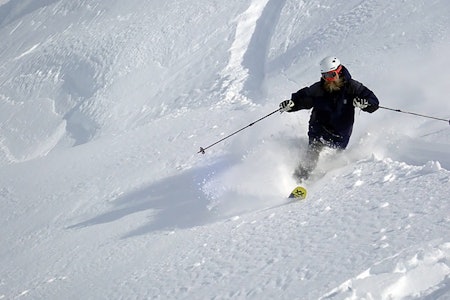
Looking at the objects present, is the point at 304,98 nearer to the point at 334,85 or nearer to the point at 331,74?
the point at 334,85

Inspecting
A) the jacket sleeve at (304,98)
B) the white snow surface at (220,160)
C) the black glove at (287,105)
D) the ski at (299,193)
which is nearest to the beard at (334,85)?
the jacket sleeve at (304,98)

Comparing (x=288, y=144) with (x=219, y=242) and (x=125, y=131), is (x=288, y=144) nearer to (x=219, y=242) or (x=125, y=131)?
(x=219, y=242)

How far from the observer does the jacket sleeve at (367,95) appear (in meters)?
5.79

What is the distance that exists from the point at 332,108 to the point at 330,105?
0.15 feet

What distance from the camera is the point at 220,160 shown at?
768cm

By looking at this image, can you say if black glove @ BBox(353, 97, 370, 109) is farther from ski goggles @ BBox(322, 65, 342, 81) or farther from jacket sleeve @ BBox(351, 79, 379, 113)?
ski goggles @ BBox(322, 65, 342, 81)

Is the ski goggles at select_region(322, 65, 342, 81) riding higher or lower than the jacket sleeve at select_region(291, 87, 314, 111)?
higher

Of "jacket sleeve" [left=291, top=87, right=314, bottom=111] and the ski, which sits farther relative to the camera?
"jacket sleeve" [left=291, top=87, right=314, bottom=111]

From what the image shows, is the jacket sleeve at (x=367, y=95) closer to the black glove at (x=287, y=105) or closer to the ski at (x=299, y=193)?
the black glove at (x=287, y=105)

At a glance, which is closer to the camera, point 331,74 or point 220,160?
point 331,74

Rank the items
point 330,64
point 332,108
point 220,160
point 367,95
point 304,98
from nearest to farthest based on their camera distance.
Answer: point 330,64 < point 367,95 < point 332,108 < point 304,98 < point 220,160

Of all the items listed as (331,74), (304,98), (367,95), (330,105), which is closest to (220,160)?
(304,98)

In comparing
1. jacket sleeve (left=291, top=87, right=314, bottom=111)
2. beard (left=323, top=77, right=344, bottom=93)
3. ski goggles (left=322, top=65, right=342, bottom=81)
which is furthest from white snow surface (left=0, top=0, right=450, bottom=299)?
ski goggles (left=322, top=65, right=342, bottom=81)

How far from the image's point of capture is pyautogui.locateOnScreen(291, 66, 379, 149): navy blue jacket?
5.90m
